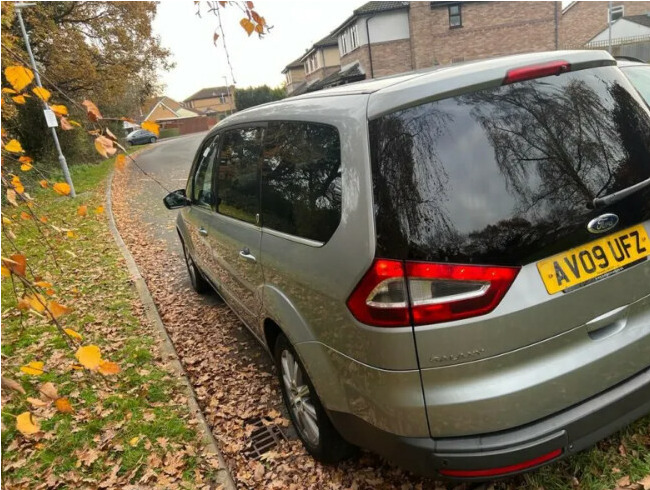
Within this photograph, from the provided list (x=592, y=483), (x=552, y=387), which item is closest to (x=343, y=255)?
(x=552, y=387)

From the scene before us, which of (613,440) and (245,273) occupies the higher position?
(245,273)

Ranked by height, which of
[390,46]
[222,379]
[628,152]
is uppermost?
[390,46]

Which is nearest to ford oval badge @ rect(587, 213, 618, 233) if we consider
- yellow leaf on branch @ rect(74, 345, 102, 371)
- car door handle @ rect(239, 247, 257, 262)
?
car door handle @ rect(239, 247, 257, 262)

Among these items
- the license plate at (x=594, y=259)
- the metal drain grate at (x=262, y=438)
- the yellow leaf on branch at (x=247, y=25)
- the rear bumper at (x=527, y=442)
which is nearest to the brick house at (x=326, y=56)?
the metal drain grate at (x=262, y=438)

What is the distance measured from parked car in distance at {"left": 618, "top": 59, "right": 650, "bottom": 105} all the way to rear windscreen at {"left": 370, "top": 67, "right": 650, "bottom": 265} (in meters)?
3.73

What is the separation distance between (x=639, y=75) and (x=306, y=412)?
5.00m

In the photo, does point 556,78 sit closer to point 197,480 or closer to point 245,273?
point 245,273

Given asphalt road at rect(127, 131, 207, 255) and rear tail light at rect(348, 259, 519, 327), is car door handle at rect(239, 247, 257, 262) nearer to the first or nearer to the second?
asphalt road at rect(127, 131, 207, 255)

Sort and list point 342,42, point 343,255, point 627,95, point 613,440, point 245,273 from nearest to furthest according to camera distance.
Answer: point 343,255
point 627,95
point 613,440
point 245,273
point 342,42

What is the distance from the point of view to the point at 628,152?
2.09 metres

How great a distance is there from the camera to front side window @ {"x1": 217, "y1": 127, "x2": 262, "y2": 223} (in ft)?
10.4

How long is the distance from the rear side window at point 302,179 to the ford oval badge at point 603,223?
1027mm

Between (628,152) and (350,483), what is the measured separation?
2.18 meters

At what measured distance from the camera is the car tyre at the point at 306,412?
2592mm
